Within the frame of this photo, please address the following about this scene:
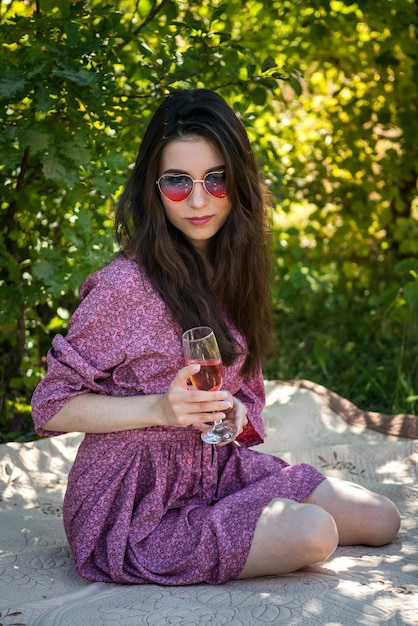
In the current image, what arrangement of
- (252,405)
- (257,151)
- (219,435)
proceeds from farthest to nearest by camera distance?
(257,151) → (252,405) → (219,435)

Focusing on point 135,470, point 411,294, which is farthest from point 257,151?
point 135,470

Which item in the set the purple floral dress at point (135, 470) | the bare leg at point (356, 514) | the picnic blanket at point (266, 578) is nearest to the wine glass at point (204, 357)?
the purple floral dress at point (135, 470)

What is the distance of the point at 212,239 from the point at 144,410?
67 centimetres

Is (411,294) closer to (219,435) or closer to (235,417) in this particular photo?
(235,417)

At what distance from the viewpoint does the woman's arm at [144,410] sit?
7.72 feet

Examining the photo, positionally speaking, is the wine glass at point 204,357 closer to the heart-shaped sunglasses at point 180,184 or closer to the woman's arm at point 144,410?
the woman's arm at point 144,410

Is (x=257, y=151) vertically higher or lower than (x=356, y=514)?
higher

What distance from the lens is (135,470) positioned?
8.61 feet

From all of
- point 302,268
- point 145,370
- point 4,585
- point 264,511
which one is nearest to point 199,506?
point 264,511

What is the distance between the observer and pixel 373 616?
2268 millimetres

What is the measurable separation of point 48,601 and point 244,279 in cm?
113

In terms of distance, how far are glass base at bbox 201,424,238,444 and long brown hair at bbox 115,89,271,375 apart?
31 centimetres

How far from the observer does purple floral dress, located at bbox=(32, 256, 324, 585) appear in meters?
2.54

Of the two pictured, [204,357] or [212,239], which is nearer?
[204,357]
